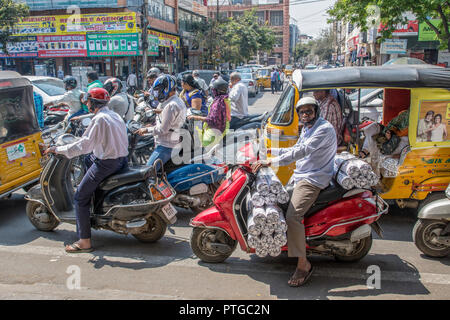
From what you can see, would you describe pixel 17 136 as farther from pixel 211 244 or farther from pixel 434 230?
pixel 434 230

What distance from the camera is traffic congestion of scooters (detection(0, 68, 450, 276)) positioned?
4164 mm

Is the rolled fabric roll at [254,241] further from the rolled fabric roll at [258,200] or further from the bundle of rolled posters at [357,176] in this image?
the bundle of rolled posters at [357,176]

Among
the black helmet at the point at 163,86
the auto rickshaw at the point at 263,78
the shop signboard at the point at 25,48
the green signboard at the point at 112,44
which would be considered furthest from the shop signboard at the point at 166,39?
the black helmet at the point at 163,86

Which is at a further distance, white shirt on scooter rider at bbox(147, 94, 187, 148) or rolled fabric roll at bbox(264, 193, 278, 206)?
white shirt on scooter rider at bbox(147, 94, 187, 148)

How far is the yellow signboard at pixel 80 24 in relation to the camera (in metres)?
27.0

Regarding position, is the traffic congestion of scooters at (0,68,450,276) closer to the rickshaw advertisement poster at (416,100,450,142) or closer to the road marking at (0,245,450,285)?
the road marking at (0,245,450,285)

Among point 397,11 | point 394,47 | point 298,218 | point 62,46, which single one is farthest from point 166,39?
point 298,218

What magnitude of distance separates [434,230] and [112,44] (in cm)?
2636

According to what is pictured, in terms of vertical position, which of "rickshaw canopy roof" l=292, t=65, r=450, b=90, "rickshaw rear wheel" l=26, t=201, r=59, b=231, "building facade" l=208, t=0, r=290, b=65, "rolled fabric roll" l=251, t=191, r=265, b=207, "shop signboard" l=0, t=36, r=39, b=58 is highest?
"building facade" l=208, t=0, r=290, b=65

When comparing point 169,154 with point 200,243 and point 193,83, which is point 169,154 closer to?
point 200,243

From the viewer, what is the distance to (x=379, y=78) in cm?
525

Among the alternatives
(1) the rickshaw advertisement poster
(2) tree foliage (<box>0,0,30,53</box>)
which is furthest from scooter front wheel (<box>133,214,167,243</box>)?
(2) tree foliage (<box>0,0,30,53</box>)

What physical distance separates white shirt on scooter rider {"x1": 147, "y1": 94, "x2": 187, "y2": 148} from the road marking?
1.66 meters
